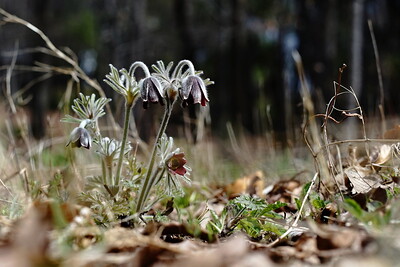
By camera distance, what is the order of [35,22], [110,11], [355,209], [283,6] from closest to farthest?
[355,209] → [110,11] → [35,22] → [283,6]

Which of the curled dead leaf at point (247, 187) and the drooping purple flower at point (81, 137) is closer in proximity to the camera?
the drooping purple flower at point (81, 137)

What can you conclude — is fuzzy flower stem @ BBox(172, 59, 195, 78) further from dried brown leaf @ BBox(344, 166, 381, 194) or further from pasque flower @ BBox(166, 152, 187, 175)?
dried brown leaf @ BBox(344, 166, 381, 194)

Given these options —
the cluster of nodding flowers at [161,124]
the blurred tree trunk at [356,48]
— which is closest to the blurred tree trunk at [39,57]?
the blurred tree trunk at [356,48]

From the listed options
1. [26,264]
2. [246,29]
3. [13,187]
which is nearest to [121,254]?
[26,264]

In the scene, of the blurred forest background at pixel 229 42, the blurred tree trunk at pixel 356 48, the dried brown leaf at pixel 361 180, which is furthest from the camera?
the blurred forest background at pixel 229 42

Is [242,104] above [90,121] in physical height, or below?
below

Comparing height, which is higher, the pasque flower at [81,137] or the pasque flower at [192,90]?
the pasque flower at [192,90]

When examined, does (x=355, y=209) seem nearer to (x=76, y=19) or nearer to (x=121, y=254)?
(x=121, y=254)

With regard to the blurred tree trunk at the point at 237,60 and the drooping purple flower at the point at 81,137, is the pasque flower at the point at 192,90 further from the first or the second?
the blurred tree trunk at the point at 237,60
